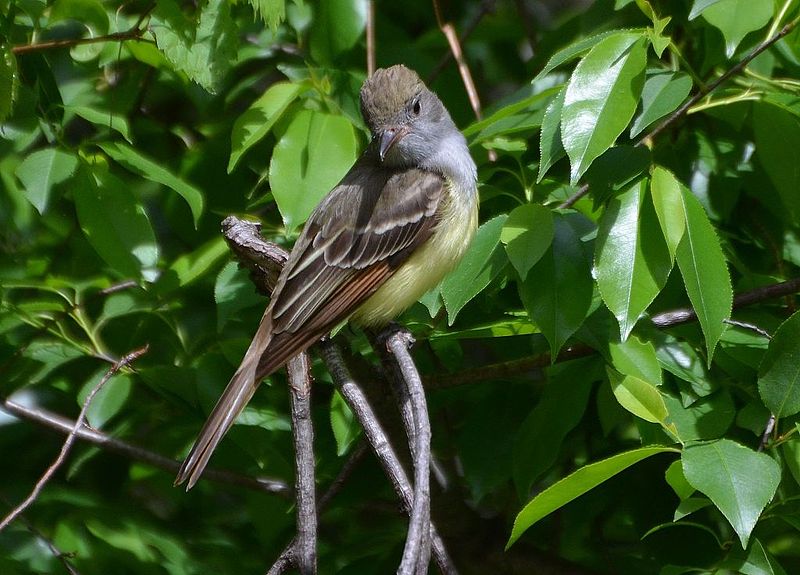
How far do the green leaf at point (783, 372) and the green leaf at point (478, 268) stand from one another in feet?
2.22

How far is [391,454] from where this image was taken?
2.20m

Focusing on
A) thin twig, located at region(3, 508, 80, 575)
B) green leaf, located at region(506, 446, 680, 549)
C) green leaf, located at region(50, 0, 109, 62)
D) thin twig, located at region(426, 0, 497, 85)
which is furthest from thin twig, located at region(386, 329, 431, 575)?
thin twig, located at region(426, 0, 497, 85)

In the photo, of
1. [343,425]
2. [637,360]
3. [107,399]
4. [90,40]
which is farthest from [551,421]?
[90,40]

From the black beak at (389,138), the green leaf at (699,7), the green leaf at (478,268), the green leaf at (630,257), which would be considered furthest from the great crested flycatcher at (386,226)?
the green leaf at (699,7)

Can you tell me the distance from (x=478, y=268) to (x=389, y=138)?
0.87 metres

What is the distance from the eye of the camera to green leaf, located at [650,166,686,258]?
239cm

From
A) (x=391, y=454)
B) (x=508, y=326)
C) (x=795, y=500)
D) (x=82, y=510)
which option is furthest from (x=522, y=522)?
(x=82, y=510)

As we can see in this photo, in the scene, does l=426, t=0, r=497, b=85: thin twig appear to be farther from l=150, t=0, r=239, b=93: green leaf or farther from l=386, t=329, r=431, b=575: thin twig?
l=386, t=329, r=431, b=575: thin twig

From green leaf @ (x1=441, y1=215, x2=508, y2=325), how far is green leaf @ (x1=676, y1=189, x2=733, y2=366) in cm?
45

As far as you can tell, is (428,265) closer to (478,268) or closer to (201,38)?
(478,268)

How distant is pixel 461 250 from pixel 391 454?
1192 millimetres

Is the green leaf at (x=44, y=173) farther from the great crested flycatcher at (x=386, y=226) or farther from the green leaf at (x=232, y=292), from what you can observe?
the great crested flycatcher at (x=386, y=226)

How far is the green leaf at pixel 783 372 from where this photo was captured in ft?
8.12

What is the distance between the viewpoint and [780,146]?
2.94m
